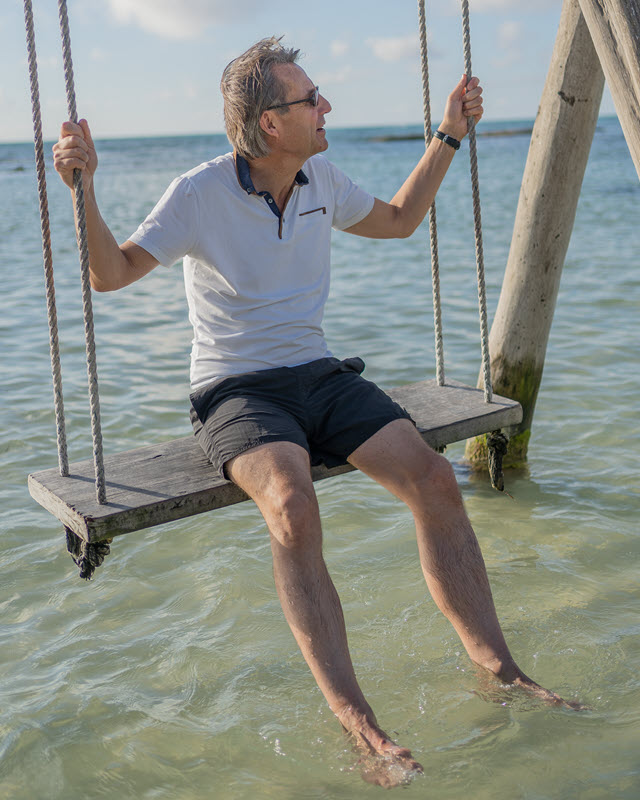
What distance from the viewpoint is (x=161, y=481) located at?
2.56 metres

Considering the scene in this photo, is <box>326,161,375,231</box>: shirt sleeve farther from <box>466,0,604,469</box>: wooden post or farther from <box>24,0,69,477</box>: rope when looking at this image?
<box>466,0,604,469</box>: wooden post

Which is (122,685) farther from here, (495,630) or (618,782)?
(618,782)

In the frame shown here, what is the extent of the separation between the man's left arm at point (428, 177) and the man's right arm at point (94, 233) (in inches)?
32.7

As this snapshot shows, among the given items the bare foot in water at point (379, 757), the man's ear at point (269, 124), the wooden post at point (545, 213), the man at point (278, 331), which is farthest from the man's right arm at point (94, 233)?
the wooden post at point (545, 213)

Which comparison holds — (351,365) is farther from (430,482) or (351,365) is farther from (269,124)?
(269,124)

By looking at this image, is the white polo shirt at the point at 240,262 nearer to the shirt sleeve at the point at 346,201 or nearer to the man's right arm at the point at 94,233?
the man's right arm at the point at 94,233

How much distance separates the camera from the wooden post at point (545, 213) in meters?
3.73

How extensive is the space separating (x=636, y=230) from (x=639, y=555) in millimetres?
9456

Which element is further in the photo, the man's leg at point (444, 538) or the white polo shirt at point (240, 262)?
the white polo shirt at point (240, 262)

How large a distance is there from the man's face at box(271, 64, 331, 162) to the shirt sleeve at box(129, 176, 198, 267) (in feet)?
1.05

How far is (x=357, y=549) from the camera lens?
150 inches

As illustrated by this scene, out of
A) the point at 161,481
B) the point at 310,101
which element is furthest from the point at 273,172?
the point at 161,481

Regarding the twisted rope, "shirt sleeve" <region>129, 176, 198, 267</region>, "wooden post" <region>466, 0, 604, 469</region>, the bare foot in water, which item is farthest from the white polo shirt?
"wooden post" <region>466, 0, 604, 469</region>

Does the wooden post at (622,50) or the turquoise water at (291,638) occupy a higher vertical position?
the wooden post at (622,50)
